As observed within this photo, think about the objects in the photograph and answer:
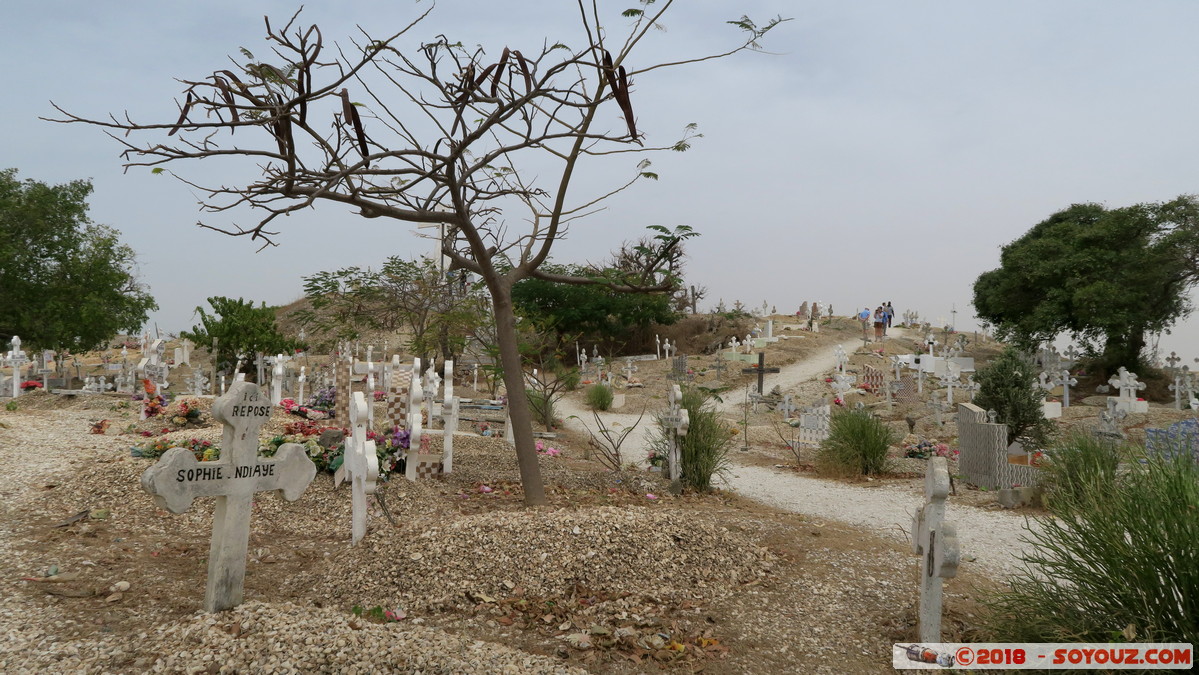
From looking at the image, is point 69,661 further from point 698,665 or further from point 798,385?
point 798,385

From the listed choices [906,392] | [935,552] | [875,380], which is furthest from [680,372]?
[935,552]

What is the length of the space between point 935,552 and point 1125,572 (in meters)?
0.87

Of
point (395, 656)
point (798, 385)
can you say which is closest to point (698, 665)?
point (395, 656)

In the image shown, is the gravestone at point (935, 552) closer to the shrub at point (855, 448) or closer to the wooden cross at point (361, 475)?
the wooden cross at point (361, 475)

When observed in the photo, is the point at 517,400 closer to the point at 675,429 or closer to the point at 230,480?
the point at 675,429

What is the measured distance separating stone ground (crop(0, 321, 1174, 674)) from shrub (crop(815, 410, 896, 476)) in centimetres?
327

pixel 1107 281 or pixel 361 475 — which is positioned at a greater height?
pixel 1107 281

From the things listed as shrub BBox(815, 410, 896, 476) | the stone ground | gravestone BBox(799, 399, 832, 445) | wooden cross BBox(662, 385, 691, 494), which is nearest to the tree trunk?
the stone ground

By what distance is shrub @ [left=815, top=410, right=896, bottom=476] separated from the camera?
1102cm

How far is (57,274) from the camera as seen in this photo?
77.8ft

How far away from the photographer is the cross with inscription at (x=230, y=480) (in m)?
Result: 4.07

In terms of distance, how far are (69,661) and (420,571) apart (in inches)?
73.5

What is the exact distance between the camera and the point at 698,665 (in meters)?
3.72

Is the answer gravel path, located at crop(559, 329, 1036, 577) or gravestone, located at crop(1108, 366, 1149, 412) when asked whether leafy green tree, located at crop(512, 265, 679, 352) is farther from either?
gravel path, located at crop(559, 329, 1036, 577)
